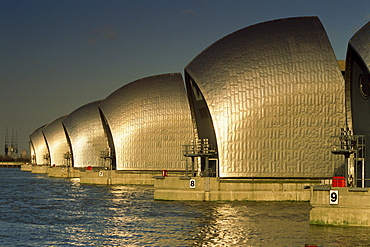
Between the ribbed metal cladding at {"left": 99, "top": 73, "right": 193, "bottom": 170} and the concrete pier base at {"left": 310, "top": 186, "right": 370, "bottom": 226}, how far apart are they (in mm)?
37462

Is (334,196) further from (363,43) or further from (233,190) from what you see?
(233,190)

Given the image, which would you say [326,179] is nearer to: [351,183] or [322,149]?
[322,149]

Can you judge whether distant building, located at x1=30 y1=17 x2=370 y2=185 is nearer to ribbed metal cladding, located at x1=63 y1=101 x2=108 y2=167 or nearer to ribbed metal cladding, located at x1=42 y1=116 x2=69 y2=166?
ribbed metal cladding, located at x1=63 y1=101 x2=108 y2=167

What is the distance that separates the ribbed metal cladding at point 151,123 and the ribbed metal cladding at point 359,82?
2862cm

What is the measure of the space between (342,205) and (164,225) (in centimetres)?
943

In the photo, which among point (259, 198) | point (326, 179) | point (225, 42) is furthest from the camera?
point (225, 42)

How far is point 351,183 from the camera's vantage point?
37438 millimetres

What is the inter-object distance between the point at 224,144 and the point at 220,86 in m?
4.84

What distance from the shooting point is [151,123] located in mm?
70688

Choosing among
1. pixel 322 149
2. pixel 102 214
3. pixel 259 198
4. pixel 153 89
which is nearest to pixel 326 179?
pixel 322 149

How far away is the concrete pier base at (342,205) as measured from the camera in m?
30.9

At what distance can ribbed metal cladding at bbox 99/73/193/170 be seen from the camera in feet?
227

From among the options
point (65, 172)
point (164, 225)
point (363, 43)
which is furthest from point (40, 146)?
point (164, 225)

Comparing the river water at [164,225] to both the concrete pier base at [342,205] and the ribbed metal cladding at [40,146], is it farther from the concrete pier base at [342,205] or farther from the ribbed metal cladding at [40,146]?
the ribbed metal cladding at [40,146]
